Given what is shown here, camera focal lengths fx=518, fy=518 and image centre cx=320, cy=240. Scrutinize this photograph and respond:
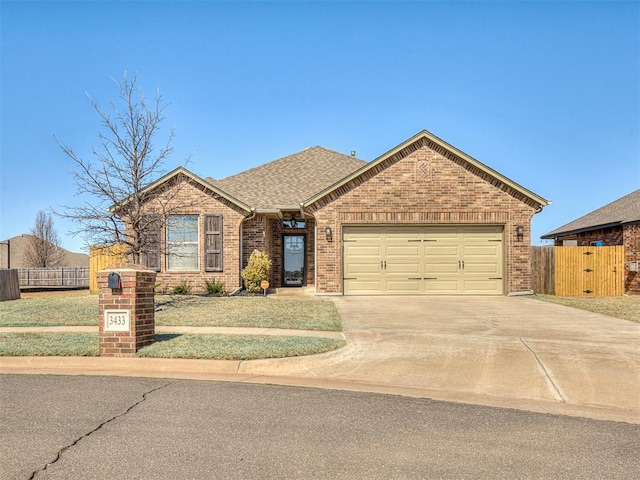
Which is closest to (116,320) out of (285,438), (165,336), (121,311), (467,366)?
(121,311)

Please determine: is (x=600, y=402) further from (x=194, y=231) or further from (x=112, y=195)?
(x=194, y=231)

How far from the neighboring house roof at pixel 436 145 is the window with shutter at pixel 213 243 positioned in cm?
354

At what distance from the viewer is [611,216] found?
23953mm

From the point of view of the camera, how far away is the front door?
21.4m

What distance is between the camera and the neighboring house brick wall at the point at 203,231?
19.2m

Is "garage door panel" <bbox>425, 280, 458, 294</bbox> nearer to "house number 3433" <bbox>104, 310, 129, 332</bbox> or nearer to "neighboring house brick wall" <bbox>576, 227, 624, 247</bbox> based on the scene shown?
"neighboring house brick wall" <bbox>576, 227, 624, 247</bbox>

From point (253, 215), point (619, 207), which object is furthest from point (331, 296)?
point (619, 207)

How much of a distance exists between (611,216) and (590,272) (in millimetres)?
5862

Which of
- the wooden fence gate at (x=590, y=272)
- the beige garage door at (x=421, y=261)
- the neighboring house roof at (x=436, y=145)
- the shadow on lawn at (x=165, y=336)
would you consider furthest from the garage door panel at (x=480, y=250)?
the shadow on lawn at (x=165, y=336)

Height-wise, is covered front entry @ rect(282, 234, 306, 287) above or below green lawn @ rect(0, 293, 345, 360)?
above

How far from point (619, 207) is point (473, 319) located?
17157 millimetres

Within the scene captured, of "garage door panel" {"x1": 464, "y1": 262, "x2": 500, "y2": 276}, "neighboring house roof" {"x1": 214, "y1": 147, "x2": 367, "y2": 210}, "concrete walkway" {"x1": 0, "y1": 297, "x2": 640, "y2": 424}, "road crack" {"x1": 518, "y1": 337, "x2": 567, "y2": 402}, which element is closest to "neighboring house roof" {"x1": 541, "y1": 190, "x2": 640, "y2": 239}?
"garage door panel" {"x1": 464, "y1": 262, "x2": 500, "y2": 276}

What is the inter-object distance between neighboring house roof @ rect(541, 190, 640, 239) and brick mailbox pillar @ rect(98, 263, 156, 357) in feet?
63.7

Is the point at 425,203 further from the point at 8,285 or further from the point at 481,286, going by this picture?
the point at 8,285
